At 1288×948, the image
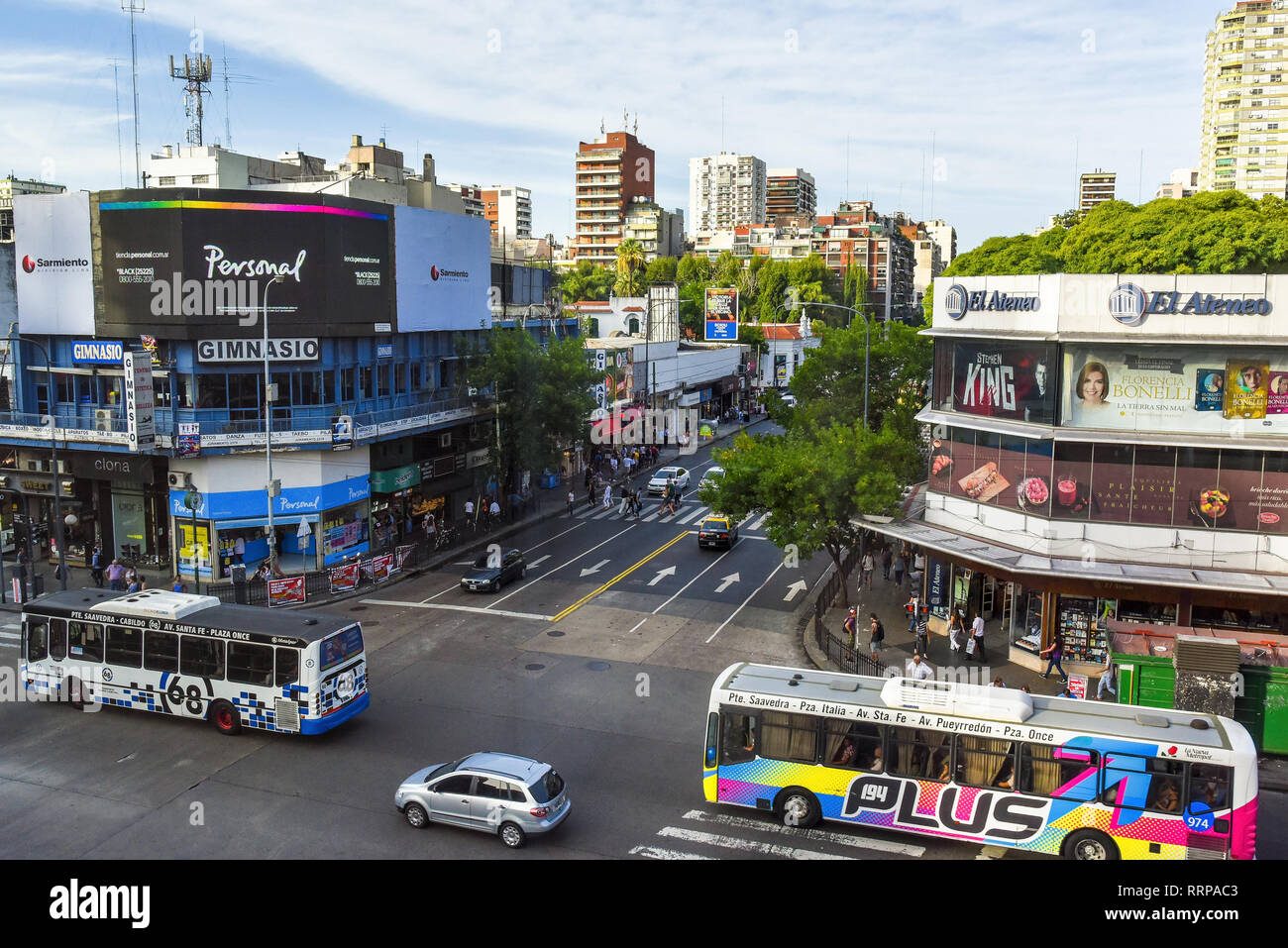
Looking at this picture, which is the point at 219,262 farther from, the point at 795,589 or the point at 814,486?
the point at 795,589

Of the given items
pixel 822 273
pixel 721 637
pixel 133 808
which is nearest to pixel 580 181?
pixel 822 273

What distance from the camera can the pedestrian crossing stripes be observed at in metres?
17.5

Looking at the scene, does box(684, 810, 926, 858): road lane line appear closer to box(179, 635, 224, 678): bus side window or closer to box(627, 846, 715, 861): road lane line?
box(627, 846, 715, 861): road lane line

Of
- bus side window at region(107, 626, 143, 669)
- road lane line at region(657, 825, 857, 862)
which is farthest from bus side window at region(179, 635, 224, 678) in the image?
road lane line at region(657, 825, 857, 862)

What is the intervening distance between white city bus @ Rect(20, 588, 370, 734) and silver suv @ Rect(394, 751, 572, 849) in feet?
16.0

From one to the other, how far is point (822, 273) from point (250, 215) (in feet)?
382

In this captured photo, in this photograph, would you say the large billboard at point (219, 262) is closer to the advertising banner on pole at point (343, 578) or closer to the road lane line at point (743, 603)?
the advertising banner on pole at point (343, 578)

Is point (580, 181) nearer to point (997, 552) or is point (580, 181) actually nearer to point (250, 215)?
point (250, 215)

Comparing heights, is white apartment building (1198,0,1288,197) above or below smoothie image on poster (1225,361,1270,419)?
above

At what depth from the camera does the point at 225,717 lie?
22828mm

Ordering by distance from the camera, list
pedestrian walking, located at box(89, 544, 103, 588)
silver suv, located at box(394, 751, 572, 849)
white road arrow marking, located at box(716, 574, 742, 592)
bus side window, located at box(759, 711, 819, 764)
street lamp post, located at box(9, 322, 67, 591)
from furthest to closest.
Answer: white road arrow marking, located at box(716, 574, 742, 592) < pedestrian walking, located at box(89, 544, 103, 588) < street lamp post, located at box(9, 322, 67, 591) < bus side window, located at box(759, 711, 819, 764) < silver suv, located at box(394, 751, 572, 849)

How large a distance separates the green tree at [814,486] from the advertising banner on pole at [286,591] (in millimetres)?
14727

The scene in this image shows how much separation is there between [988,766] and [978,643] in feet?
40.7

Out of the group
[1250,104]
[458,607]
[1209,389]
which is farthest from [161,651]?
[1250,104]
